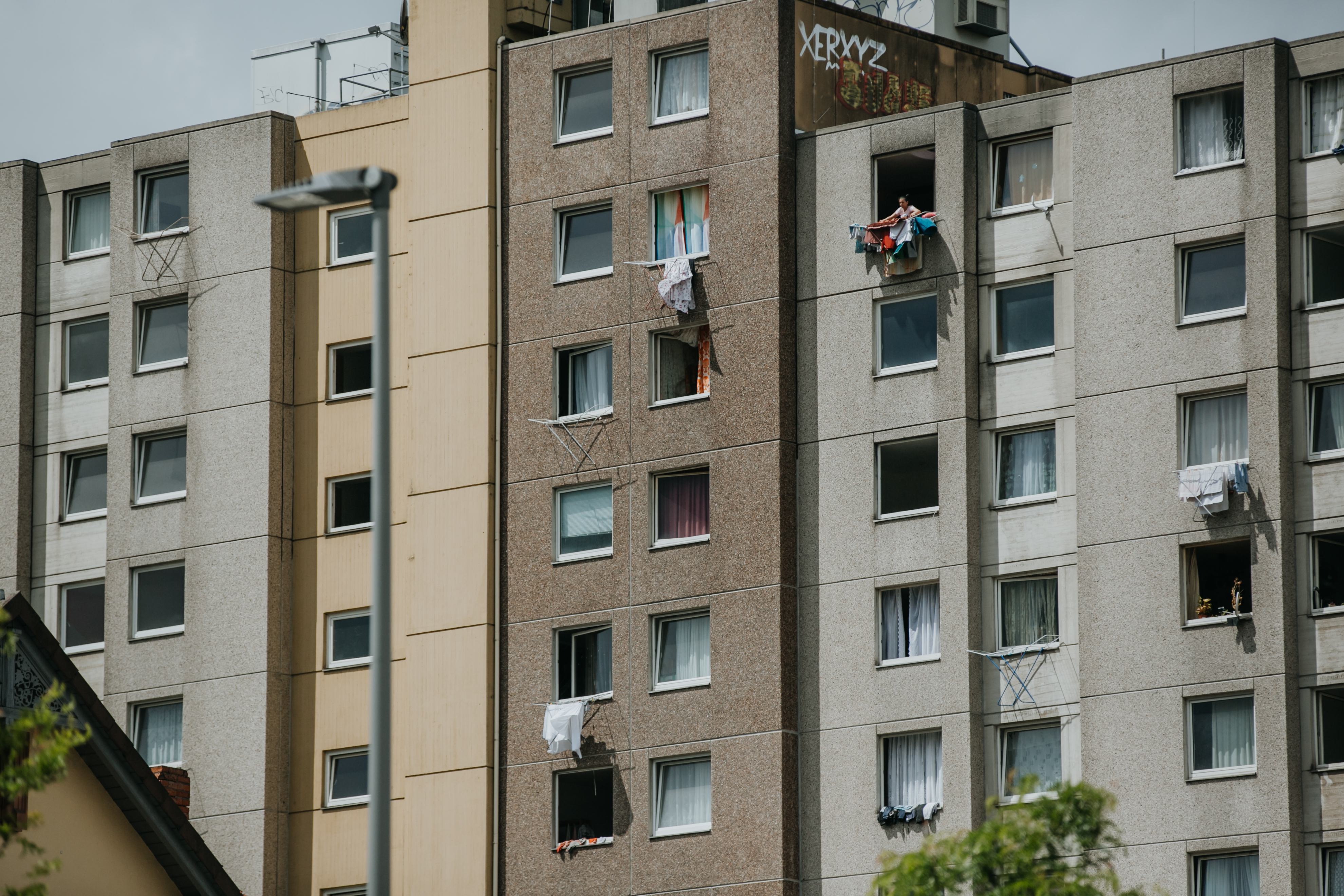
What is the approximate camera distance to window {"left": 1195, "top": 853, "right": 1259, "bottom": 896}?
4812 cm

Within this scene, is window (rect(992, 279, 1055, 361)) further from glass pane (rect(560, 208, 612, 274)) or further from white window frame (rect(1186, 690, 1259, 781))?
glass pane (rect(560, 208, 612, 274))

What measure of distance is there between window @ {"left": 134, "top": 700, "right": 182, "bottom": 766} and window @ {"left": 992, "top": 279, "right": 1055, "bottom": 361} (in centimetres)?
2113

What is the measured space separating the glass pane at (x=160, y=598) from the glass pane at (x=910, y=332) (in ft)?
58.8

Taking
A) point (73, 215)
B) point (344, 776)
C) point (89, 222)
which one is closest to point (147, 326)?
point (89, 222)

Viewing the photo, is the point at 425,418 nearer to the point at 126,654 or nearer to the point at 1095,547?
the point at 126,654

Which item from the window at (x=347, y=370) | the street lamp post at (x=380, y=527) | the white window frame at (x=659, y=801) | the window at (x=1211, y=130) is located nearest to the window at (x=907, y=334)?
the window at (x=1211, y=130)

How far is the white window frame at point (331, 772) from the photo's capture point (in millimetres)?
58906

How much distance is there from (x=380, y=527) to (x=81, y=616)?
38.9m

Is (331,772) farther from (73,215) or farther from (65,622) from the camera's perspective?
(73,215)

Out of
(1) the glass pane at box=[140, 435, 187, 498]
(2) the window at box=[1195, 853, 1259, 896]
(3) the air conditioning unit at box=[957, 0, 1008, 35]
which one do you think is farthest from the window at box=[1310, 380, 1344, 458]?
(1) the glass pane at box=[140, 435, 187, 498]

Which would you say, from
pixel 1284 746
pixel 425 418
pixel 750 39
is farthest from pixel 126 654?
pixel 1284 746

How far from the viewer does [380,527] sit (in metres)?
25.7

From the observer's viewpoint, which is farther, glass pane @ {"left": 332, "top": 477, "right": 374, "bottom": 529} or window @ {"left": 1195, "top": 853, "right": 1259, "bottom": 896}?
glass pane @ {"left": 332, "top": 477, "right": 374, "bottom": 529}

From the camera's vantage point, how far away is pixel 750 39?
2206 inches
